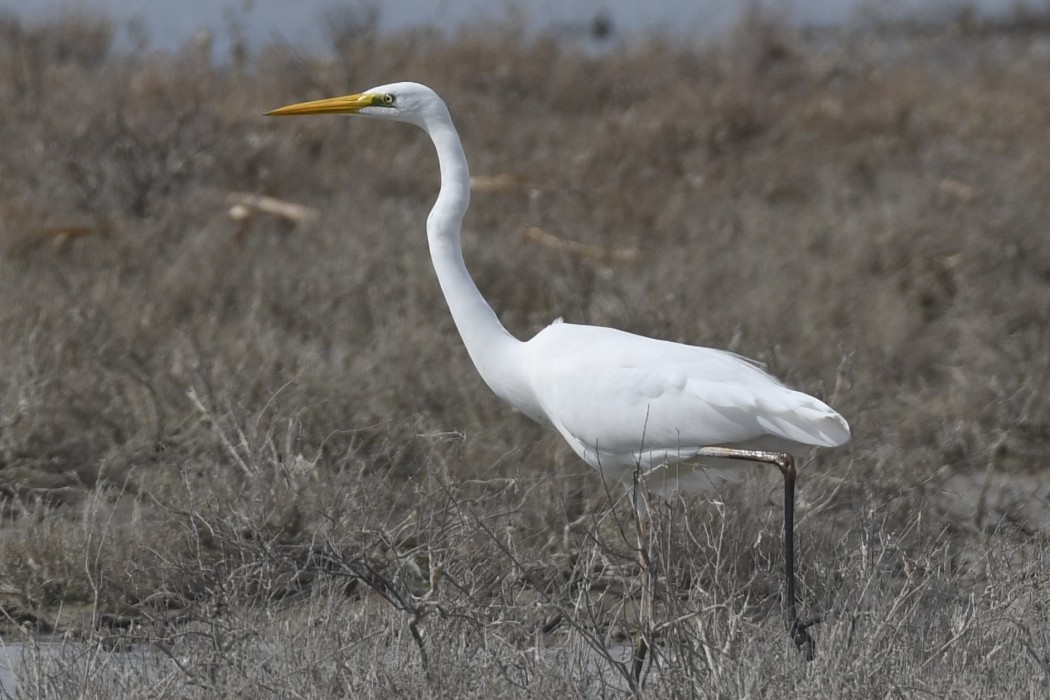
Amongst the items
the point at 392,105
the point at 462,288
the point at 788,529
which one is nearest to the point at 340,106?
the point at 392,105

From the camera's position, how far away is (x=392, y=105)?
4352mm

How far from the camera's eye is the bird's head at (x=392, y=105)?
14.0ft

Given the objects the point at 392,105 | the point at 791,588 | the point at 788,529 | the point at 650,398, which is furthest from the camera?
the point at 392,105

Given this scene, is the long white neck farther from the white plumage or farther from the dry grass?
the dry grass

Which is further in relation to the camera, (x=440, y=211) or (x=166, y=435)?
(x=166, y=435)

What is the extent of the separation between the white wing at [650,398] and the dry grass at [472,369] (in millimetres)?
190

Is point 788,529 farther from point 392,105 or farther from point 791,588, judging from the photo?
point 392,105

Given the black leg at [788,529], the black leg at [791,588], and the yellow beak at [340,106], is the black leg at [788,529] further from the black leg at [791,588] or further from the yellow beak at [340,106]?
the yellow beak at [340,106]

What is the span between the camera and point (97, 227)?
7656 millimetres

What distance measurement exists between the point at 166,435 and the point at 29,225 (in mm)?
2590

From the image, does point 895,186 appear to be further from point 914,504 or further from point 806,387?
point 914,504

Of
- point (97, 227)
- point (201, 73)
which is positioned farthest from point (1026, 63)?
point (97, 227)

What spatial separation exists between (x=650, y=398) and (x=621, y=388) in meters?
0.08

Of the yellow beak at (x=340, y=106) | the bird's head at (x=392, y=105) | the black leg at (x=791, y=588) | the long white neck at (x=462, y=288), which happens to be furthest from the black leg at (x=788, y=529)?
the yellow beak at (x=340, y=106)
